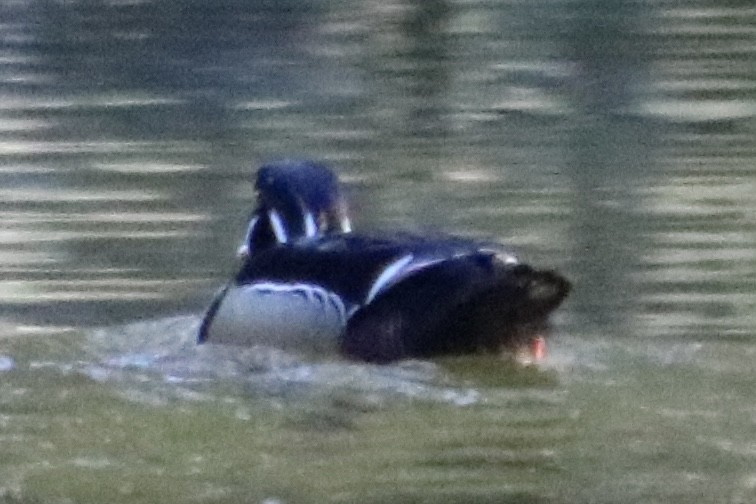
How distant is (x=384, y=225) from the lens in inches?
470

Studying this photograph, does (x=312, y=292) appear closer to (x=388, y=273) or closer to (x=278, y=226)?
(x=388, y=273)

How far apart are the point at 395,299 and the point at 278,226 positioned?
1.58 m

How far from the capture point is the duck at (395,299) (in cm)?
913

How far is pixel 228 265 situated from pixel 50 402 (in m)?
2.65

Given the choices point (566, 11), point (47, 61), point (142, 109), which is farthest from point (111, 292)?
point (566, 11)

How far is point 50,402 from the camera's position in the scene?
8758 millimetres

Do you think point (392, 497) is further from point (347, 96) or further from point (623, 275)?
point (347, 96)

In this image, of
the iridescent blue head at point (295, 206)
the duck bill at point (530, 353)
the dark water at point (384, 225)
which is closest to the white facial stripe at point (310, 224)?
the iridescent blue head at point (295, 206)

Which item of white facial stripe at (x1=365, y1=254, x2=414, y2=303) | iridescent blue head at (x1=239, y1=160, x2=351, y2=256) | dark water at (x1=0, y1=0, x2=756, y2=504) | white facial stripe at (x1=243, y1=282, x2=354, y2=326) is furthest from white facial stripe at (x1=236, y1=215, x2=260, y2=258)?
white facial stripe at (x1=365, y1=254, x2=414, y2=303)

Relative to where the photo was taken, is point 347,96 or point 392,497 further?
point 347,96

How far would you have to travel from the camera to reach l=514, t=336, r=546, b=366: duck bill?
30.5 ft

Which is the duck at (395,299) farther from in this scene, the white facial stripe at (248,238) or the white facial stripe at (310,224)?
the white facial stripe at (248,238)

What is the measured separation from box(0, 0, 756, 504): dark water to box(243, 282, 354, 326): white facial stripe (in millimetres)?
242

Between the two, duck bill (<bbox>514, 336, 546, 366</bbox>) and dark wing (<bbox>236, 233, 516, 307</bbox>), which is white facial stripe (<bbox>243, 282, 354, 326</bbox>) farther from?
duck bill (<bbox>514, 336, 546, 366</bbox>)
